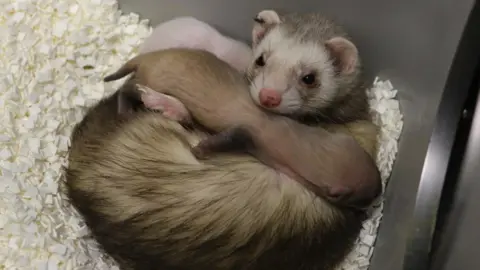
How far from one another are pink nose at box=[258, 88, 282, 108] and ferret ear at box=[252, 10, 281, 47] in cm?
21

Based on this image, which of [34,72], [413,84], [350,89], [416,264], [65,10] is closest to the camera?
[416,264]

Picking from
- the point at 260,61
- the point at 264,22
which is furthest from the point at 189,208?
the point at 264,22

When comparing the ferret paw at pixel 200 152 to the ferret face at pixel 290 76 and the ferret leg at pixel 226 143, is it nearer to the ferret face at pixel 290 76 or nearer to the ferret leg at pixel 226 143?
the ferret leg at pixel 226 143

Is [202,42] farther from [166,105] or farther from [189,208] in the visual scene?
[189,208]

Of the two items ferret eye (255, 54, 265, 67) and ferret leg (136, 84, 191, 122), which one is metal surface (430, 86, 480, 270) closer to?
ferret eye (255, 54, 265, 67)

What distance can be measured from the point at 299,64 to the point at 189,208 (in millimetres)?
373

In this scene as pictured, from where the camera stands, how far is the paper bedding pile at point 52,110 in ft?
4.97

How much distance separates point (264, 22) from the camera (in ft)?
4.93

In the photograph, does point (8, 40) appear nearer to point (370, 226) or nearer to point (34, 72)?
point (34, 72)

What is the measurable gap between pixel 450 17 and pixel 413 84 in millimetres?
241

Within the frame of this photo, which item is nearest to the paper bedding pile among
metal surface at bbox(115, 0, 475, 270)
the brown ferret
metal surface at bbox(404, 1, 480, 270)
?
metal surface at bbox(115, 0, 475, 270)

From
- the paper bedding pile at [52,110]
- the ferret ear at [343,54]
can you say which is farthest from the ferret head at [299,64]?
the paper bedding pile at [52,110]

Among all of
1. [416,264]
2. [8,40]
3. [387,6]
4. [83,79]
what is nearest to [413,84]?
[387,6]

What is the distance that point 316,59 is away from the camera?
1433 mm
